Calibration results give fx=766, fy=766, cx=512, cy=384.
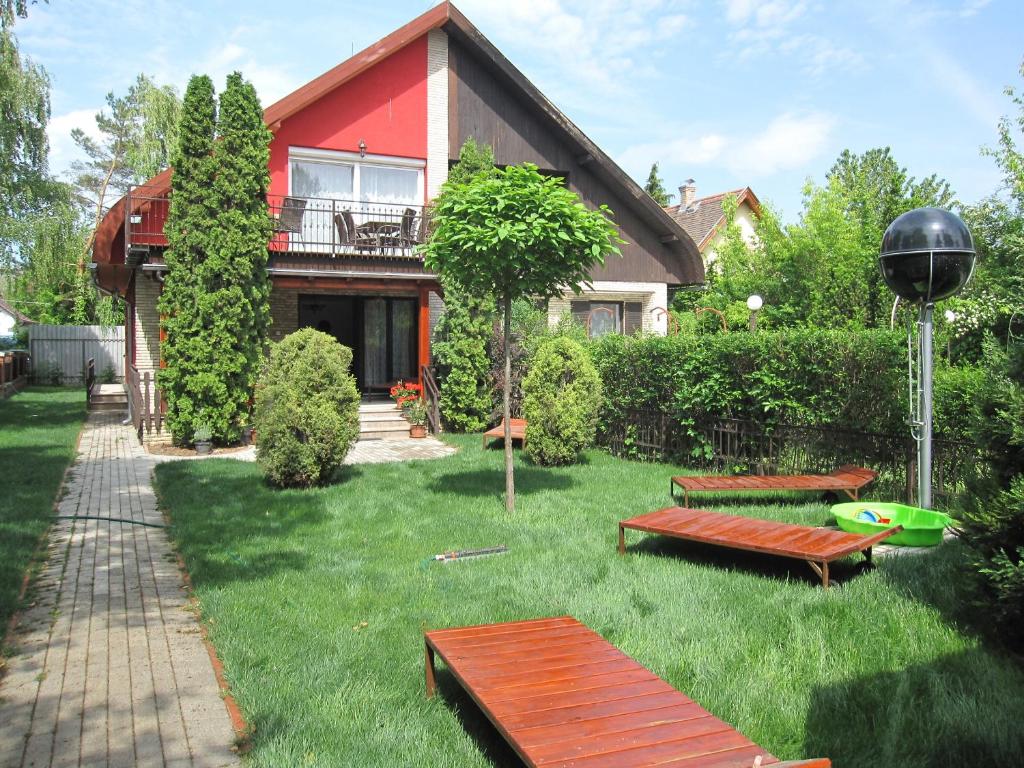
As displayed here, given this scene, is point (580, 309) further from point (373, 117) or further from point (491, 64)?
point (373, 117)

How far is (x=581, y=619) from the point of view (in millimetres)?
4836

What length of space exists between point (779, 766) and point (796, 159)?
30600 mm

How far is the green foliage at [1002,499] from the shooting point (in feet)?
13.0

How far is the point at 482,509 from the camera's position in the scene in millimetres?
8141

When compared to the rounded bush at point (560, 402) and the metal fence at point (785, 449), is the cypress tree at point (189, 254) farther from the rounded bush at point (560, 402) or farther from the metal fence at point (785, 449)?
the metal fence at point (785, 449)

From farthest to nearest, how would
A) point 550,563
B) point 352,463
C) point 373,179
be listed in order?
point 373,179
point 352,463
point 550,563

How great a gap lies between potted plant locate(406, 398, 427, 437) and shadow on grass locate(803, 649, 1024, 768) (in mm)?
11500

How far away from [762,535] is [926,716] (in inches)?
94.2

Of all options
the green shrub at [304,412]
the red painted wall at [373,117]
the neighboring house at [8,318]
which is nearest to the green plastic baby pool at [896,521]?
the green shrub at [304,412]

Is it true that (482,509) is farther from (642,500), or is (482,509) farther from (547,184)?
(547,184)

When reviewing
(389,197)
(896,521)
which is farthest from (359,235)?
(896,521)

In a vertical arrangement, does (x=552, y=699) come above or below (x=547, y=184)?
below

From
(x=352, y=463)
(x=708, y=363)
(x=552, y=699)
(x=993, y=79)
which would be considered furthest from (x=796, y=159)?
(x=552, y=699)

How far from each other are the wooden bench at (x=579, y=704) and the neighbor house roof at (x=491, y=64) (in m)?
13.2
